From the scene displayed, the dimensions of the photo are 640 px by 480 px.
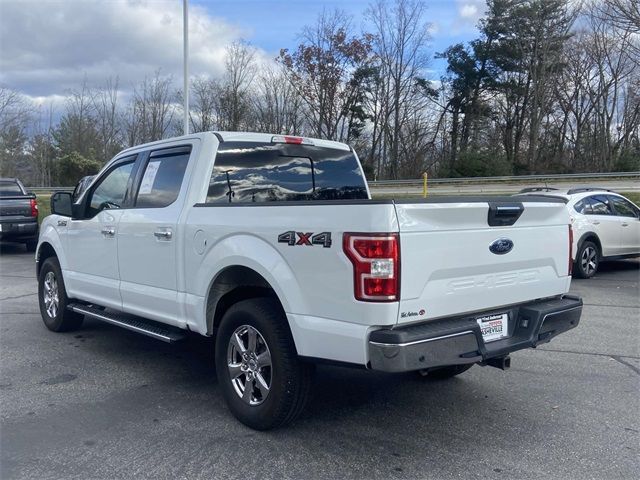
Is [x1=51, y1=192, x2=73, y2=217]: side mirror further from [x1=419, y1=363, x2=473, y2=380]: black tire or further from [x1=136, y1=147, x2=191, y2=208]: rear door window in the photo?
[x1=419, y1=363, x2=473, y2=380]: black tire

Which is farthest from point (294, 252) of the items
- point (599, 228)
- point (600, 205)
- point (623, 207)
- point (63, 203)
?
point (623, 207)

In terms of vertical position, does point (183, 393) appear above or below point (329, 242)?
below

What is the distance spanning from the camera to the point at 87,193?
6.30 m

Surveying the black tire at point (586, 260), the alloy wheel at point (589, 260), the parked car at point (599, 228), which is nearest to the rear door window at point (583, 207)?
the parked car at point (599, 228)

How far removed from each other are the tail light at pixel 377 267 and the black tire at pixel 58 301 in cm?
443

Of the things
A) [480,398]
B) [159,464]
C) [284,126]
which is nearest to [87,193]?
[159,464]

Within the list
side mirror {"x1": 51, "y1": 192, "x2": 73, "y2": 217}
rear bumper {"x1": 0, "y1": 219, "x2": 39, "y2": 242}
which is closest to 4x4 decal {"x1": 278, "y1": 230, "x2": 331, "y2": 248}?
side mirror {"x1": 51, "y1": 192, "x2": 73, "y2": 217}

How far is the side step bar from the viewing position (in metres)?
4.92

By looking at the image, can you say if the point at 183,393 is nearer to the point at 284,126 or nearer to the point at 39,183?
the point at 284,126

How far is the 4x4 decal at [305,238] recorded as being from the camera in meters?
3.58

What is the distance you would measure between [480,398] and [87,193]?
431cm

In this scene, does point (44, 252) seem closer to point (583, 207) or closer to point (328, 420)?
point (328, 420)

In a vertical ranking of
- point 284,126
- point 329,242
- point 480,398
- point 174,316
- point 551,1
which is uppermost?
point 551,1

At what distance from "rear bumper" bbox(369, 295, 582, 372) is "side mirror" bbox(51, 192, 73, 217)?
14.0 feet
